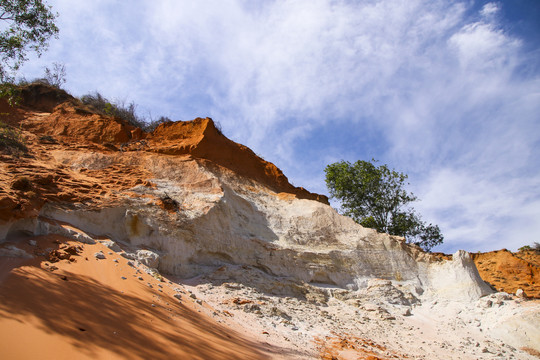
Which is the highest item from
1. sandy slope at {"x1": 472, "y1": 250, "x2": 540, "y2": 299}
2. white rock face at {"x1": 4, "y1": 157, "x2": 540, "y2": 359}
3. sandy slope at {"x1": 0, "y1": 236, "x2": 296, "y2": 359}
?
sandy slope at {"x1": 472, "y1": 250, "x2": 540, "y2": 299}

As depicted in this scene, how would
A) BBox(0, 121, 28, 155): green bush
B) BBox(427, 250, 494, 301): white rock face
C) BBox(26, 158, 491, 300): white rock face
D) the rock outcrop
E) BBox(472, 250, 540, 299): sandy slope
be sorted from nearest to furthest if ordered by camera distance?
1. the rock outcrop
2. BBox(26, 158, 491, 300): white rock face
3. BBox(0, 121, 28, 155): green bush
4. BBox(427, 250, 494, 301): white rock face
5. BBox(472, 250, 540, 299): sandy slope

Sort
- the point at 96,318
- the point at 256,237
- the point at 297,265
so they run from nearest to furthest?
the point at 96,318
the point at 297,265
the point at 256,237

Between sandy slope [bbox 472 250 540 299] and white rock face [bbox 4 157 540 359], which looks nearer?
white rock face [bbox 4 157 540 359]

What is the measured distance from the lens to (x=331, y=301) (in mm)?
10773

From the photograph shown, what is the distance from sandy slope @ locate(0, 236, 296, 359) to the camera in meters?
3.85

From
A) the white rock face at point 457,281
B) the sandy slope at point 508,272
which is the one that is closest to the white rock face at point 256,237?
the white rock face at point 457,281

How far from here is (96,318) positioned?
4566 millimetres

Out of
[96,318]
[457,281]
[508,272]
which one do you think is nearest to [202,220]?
[96,318]

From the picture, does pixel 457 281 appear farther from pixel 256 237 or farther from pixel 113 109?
pixel 113 109

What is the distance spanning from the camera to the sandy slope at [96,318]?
12.6 ft

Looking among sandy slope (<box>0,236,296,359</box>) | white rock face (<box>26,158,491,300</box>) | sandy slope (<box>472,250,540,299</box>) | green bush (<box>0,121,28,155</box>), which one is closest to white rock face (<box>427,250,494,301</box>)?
white rock face (<box>26,158,491,300</box>)

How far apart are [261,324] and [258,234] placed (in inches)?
170

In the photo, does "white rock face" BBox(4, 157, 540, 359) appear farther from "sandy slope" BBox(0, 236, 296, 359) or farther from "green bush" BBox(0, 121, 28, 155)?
"green bush" BBox(0, 121, 28, 155)

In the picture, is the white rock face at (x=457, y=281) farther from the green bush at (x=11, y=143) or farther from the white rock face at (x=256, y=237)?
the green bush at (x=11, y=143)
